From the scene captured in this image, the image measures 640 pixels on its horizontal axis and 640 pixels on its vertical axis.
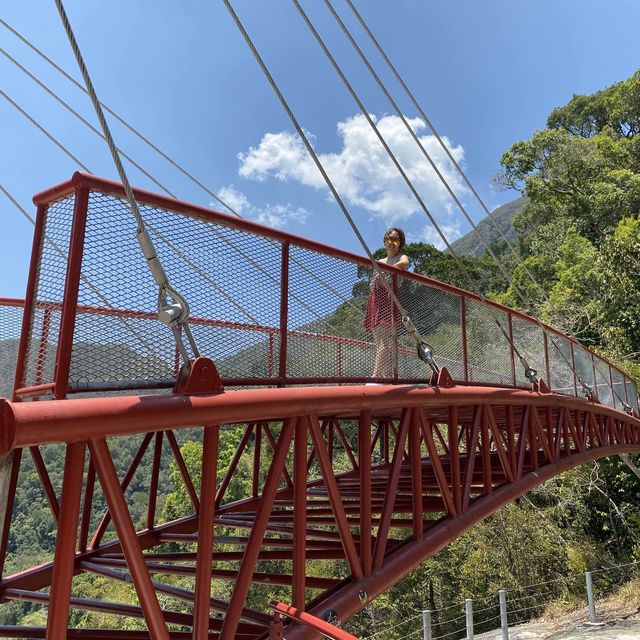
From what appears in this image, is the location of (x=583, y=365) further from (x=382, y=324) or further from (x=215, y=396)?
(x=215, y=396)

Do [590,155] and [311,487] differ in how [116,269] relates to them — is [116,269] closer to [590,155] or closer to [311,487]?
[311,487]

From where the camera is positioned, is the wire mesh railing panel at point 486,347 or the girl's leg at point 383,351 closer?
the girl's leg at point 383,351

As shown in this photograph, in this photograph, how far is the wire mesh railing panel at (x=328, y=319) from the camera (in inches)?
168

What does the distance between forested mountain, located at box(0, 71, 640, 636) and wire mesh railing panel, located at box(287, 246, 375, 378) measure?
0.05 m

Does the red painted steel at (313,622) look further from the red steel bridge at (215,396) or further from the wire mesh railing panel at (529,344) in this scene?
the wire mesh railing panel at (529,344)

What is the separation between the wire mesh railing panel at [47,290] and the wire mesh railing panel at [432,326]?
3.22 meters

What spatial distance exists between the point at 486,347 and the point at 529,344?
6.44 feet

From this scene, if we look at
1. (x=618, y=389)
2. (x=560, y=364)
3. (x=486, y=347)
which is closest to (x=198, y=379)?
(x=486, y=347)

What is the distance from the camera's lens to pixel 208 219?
11.3 feet

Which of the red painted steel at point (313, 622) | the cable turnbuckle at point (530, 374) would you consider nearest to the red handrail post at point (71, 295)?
the red painted steel at point (313, 622)

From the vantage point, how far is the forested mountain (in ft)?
74.0

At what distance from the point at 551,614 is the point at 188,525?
16106 millimetres

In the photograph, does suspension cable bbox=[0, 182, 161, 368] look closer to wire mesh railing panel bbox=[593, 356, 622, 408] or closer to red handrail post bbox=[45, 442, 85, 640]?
red handrail post bbox=[45, 442, 85, 640]

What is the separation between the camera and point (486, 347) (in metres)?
7.46
